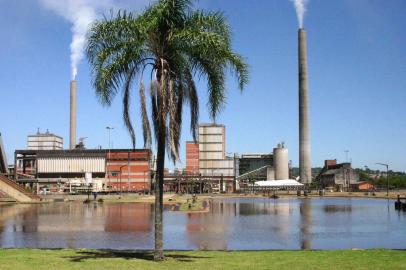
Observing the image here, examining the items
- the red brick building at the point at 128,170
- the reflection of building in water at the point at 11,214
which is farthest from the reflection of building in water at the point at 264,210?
the red brick building at the point at 128,170

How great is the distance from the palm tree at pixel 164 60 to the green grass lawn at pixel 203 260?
1.34 m

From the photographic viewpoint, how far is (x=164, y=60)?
57.1 feet

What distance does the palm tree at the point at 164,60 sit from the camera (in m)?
17.2

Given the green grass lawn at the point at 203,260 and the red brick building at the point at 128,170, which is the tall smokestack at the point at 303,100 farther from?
the green grass lawn at the point at 203,260

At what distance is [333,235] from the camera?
31828 mm

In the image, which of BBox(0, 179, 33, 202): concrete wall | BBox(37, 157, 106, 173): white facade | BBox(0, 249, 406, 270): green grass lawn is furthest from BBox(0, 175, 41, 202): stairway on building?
BBox(37, 157, 106, 173): white facade

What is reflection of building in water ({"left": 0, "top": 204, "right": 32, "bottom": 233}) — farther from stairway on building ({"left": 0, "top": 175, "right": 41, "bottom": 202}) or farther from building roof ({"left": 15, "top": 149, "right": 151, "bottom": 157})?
building roof ({"left": 15, "top": 149, "right": 151, "bottom": 157})

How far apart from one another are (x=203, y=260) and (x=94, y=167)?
151m

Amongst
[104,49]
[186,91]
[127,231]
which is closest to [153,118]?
[186,91]

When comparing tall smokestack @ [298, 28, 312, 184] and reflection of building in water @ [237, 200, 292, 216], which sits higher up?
tall smokestack @ [298, 28, 312, 184]

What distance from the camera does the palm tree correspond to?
17.2m

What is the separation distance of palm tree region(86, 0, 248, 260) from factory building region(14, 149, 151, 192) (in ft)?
434

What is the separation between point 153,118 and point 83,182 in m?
131

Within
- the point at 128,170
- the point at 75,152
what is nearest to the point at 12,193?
the point at 128,170
